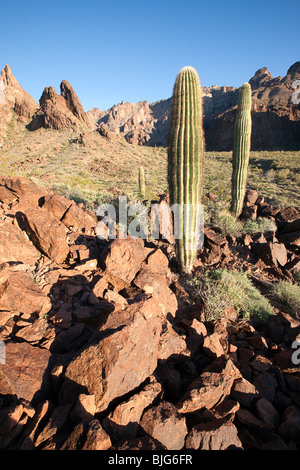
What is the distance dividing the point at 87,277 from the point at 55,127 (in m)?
37.0

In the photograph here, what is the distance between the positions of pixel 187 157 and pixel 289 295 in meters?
3.03

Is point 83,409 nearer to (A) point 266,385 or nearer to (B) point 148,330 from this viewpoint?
(B) point 148,330

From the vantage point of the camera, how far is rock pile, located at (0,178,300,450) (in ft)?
5.32

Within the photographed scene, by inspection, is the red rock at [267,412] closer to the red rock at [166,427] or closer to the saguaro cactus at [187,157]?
the red rock at [166,427]

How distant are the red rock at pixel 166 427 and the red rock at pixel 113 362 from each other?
0.27 metres

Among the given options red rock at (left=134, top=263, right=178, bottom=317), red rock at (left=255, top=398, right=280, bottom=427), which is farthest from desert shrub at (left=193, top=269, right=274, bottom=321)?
red rock at (left=255, top=398, right=280, bottom=427)

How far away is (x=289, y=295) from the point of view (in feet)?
13.3

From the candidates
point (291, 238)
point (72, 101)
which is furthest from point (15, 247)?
point (72, 101)

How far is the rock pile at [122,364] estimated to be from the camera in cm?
162

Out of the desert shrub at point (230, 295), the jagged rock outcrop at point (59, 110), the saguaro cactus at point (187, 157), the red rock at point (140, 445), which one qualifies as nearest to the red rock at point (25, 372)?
the red rock at point (140, 445)
